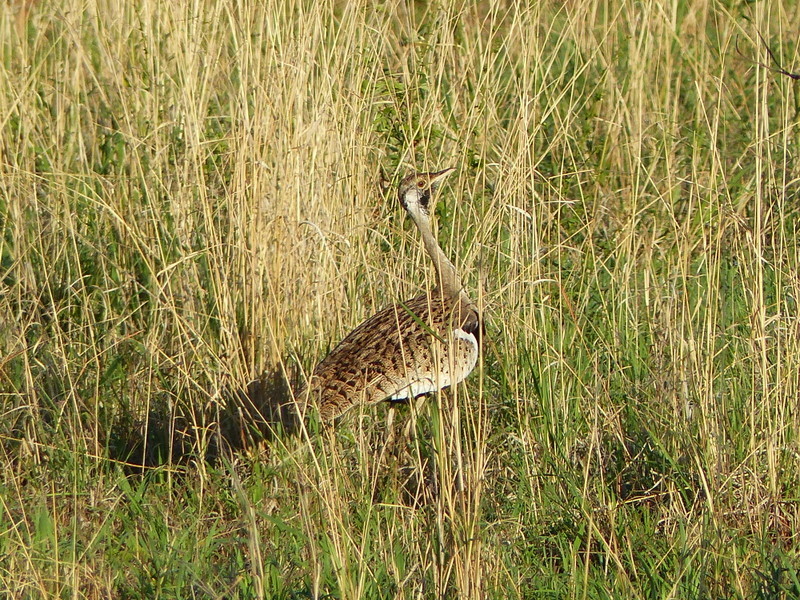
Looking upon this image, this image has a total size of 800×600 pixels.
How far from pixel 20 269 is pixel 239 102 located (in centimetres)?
109

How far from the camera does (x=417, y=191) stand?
3.68 metres

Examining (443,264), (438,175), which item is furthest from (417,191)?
(443,264)

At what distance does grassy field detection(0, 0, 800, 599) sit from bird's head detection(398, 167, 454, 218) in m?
0.19

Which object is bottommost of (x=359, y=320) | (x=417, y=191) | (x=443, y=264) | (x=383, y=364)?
(x=359, y=320)

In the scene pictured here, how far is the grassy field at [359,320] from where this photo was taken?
110 inches

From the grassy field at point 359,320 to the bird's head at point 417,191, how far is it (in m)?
0.19

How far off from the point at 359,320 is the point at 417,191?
1.82ft

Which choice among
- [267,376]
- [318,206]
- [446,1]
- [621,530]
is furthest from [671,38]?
[621,530]

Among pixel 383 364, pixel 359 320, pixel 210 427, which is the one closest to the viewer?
pixel 383 364

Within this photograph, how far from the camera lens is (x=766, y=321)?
10.4 feet

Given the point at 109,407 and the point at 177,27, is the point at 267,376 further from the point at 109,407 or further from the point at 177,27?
the point at 177,27

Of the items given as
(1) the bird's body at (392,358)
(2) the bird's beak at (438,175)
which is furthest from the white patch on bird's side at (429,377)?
(2) the bird's beak at (438,175)

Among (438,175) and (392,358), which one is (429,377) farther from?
(438,175)

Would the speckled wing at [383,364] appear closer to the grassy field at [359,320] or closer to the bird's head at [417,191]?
the grassy field at [359,320]
